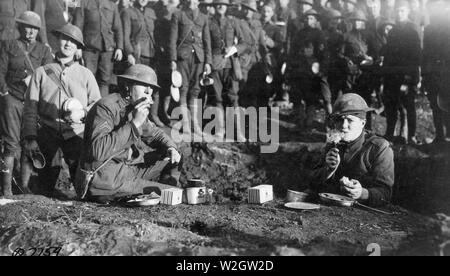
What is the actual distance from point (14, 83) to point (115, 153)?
1.92 m

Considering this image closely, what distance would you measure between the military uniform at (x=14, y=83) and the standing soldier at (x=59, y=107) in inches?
7.6

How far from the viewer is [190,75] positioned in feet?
25.5

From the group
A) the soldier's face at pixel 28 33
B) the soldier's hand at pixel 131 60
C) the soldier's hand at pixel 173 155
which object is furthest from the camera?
the soldier's hand at pixel 131 60

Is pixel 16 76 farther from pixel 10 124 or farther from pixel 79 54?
pixel 79 54

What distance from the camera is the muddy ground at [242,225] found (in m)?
3.70

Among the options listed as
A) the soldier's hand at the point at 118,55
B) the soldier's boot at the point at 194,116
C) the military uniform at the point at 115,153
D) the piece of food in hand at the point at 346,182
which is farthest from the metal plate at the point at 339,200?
the soldier's hand at the point at 118,55

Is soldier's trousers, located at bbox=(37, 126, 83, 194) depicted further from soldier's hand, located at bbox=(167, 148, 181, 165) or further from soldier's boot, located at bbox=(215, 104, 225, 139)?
soldier's boot, located at bbox=(215, 104, 225, 139)

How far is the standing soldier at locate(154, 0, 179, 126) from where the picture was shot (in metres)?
7.71

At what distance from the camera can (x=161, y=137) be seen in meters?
5.69

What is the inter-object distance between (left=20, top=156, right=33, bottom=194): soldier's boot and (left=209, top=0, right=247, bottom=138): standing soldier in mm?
3164

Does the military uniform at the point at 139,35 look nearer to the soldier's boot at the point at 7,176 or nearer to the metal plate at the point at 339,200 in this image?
the soldier's boot at the point at 7,176

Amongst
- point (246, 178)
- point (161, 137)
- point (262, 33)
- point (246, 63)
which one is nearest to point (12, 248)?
point (161, 137)
